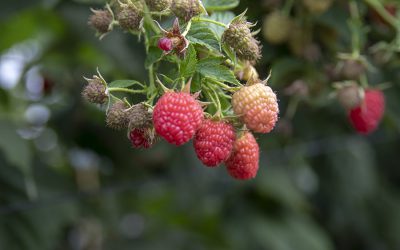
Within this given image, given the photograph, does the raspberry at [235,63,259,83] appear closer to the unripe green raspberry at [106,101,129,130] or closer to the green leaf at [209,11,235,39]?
the green leaf at [209,11,235,39]

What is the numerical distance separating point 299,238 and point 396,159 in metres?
0.55

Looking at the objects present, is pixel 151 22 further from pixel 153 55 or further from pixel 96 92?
pixel 96 92

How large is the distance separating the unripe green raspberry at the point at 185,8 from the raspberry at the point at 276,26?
20.1 inches

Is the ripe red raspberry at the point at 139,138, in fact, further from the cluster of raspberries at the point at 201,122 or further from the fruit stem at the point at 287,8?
the fruit stem at the point at 287,8

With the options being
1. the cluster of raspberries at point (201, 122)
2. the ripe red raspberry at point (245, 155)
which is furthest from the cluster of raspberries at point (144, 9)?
the ripe red raspberry at point (245, 155)

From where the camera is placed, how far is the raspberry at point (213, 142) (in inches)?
42.9

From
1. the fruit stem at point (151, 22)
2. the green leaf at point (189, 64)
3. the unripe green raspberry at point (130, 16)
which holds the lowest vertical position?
the fruit stem at point (151, 22)

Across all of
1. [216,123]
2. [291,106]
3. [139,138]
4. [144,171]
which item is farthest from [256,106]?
[144,171]

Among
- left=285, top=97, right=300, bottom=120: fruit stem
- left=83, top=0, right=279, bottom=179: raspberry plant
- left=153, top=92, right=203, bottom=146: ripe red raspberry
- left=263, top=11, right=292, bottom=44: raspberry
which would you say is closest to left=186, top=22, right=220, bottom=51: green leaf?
left=83, top=0, right=279, bottom=179: raspberry plant

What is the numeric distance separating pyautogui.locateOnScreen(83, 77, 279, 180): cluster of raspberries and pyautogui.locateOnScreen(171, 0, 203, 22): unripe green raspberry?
0.11m

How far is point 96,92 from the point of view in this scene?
3.70ft

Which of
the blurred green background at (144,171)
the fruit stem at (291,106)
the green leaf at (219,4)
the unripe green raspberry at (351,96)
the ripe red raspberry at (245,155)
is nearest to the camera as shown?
the ripe red raspberry at (245,155)

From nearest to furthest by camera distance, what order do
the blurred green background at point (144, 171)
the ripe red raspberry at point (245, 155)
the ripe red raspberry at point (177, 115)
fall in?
1. the ripe red raspberry at point (177, 115)
2. the ripe red raspberry at point (245, 155)
3. the blurred green background at point (144, 171)

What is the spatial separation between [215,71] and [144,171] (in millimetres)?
1404
